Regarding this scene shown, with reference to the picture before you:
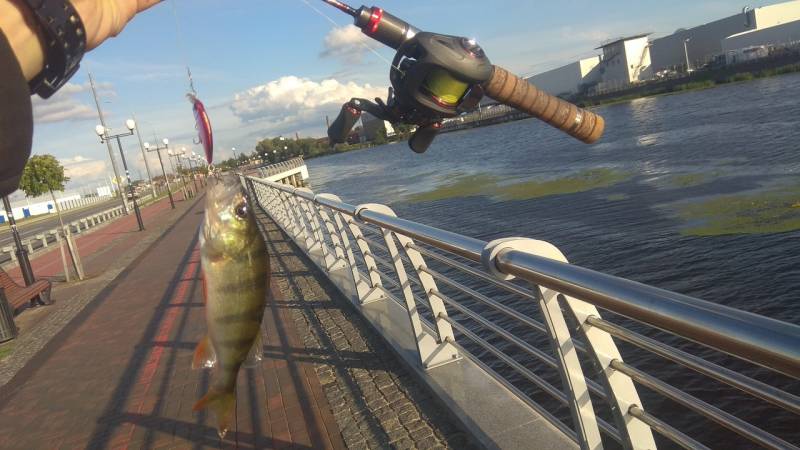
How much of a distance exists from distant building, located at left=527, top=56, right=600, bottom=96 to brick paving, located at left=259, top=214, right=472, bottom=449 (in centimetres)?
9066

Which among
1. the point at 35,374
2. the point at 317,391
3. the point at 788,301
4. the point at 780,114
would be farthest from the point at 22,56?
the point at 780,114

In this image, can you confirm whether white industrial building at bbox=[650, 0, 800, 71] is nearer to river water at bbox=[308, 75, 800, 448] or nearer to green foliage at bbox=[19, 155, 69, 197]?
river water at bbox=[308, 75, 800, 448]

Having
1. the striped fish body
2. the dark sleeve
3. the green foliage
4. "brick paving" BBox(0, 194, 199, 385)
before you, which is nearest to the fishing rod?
the striped fish body

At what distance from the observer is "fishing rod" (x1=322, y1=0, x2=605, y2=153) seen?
6.92 ft

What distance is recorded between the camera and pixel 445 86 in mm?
2227

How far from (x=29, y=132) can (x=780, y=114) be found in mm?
35594

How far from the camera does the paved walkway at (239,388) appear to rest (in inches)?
169

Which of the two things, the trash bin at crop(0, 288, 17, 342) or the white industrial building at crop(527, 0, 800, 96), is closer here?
the trash bin at crop(0, 288, 17, 342)

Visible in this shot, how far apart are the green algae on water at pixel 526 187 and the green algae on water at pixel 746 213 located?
580cm

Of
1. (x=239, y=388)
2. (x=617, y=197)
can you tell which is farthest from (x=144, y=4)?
(x=617, y=197)

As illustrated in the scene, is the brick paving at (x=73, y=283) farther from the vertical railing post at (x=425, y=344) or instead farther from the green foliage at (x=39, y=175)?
the vertical railing post at (x=425, y=344)

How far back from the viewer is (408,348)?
5.04 m

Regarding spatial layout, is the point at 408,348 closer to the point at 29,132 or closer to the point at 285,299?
the point at 285,299

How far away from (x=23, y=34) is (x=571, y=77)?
10379cm
